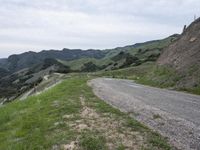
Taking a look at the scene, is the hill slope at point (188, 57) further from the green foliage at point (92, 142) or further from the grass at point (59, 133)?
the green foliage at point (92, 142)

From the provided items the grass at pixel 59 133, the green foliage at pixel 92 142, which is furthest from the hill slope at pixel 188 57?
the green foliage at pixel 92 142

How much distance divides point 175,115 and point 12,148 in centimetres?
1001

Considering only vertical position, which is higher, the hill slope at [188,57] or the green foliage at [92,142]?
the hill slope at [188,57]

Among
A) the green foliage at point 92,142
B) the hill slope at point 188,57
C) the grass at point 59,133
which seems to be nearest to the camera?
the green foliage at point 92,142

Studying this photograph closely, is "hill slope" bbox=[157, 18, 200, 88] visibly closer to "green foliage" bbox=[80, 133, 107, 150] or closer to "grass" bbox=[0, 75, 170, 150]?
"grass" bbox=[0, 75, 170, 150]

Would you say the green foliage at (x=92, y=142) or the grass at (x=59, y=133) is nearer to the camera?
the green foliage at (x=92, y=142)

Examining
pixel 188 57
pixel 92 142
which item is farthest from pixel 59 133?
pixel 188 57

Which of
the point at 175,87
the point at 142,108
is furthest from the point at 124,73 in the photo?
the point at 142,108

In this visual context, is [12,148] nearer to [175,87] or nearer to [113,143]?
[113,143]

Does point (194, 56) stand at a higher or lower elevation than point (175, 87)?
higher

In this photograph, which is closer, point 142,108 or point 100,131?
point 100,131

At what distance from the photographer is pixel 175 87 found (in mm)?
44281

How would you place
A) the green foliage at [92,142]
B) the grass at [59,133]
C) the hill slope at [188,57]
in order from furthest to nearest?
the hill slope at [188,57] < the grass at [59,133] < the green foliage at [92,142]

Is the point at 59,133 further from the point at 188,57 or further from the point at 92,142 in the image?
the point at 188,57
